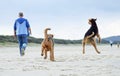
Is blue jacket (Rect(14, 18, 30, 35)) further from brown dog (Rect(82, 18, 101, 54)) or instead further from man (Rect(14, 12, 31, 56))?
brown dog (Rect(82, 18, 101, 54))

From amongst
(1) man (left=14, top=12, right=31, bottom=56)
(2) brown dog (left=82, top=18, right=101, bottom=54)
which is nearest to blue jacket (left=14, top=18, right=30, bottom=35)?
(1) man (left=14, top=12, right=31, bottom=56)

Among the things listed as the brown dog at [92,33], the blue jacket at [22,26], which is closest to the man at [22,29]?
the blue jacket at [22,26]

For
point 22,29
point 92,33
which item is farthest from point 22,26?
point 92,33

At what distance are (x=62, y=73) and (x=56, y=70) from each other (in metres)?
0.90

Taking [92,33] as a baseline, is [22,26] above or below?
above

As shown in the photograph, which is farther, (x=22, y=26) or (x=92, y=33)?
(x=92, y=33)

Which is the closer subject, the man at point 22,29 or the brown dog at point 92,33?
the man at point 22,29

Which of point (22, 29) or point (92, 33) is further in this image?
point (92, 33)

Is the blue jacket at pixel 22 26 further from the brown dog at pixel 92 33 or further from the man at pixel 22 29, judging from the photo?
the brown dog at pixel 92 33

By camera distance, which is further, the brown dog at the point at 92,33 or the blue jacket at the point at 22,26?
the brown dog at the point at 92,33

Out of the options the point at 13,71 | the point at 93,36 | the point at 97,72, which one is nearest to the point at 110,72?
the point at 97,72

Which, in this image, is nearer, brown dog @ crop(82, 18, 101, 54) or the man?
the man

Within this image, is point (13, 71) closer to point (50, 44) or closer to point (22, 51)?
point (50, 44)

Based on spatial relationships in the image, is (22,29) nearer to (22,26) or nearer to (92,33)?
(22,26)
